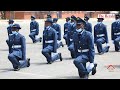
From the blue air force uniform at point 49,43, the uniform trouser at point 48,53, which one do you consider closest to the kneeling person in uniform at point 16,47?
the uniform trouser at point 48,53

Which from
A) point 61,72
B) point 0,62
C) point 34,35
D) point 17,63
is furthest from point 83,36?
point 34,35

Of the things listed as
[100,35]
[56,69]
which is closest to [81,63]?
[56,69]

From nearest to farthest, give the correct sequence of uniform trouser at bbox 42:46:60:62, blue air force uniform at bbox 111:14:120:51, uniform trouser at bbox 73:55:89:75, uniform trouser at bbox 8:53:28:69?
1. uniform trouser at bbox 73:55:89:75
2. uniform trouser at bbox 8:53:28:69
3. uniform trouser at bbox 42:46:60:62
4. blue air force uniform at bbox 111:14:120:51

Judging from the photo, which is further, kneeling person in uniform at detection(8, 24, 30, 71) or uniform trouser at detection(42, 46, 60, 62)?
uniform trouser at detection(42, 46, 60, 62)

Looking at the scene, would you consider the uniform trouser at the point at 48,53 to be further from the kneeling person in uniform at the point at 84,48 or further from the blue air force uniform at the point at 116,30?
the blue air force uniform at the point at 116,30

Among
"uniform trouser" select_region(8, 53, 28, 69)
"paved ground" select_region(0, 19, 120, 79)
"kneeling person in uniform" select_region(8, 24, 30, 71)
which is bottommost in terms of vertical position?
"paved ground" select_region(0, 19, 120, 79)

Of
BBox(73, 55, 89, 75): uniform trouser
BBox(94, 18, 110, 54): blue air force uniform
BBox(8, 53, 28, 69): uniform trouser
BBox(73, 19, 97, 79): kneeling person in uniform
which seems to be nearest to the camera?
BBox(73, 55, 89, 75): uniform trouser

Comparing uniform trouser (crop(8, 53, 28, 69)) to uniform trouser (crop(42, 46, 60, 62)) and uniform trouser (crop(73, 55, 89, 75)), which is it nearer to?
uniform trouser (crop(42, 46, 60, 62))

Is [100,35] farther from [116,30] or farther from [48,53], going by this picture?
[48,53]

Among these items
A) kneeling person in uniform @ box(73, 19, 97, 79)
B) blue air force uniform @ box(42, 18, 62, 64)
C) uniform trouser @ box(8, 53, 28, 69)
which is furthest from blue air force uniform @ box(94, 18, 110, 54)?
kneeling person in uniform @ box(73, 19, 97, 79)

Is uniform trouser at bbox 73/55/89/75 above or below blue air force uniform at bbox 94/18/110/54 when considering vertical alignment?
below
